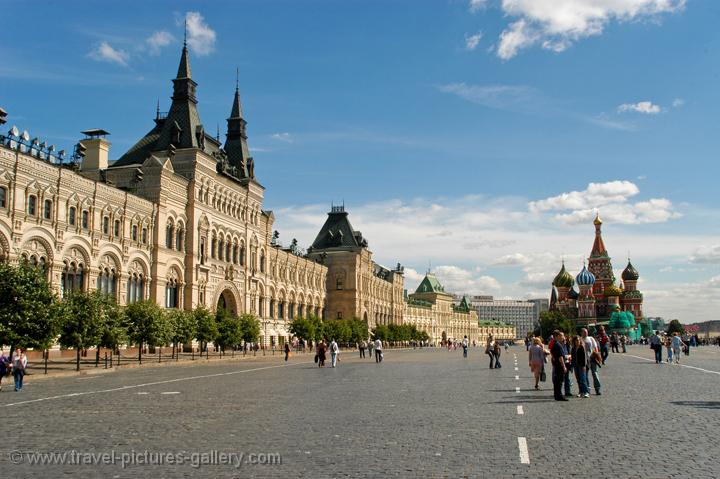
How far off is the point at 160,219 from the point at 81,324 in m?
21.9

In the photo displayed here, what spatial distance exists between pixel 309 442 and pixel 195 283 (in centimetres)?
5289

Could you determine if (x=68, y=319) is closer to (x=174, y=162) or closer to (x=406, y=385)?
(x=406, y=385)

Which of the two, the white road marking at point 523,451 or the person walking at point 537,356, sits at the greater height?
the person walking at point 537,356

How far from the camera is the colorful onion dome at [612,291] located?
506ft

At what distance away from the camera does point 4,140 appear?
43094mm

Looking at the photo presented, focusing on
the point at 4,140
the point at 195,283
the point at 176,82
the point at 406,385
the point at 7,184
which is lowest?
the point at 406,385

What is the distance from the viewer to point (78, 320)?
37750 millimetres

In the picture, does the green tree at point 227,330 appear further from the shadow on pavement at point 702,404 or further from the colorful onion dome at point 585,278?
the colorful onion dome at point 585,278

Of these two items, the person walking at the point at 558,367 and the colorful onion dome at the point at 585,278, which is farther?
the colorful onion dome at the point at 585,278

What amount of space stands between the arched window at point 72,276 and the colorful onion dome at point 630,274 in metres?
140

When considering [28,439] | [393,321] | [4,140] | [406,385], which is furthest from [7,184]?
[393,321]

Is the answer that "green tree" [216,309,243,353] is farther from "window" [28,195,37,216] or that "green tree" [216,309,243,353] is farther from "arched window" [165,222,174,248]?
"window" [28,195,37,216]

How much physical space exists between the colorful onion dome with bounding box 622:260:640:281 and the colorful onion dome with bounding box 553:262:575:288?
20.8 meters

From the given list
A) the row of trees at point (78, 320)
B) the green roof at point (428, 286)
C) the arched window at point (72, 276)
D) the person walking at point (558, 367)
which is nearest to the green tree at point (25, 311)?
the row of trees at point (78, 320)
